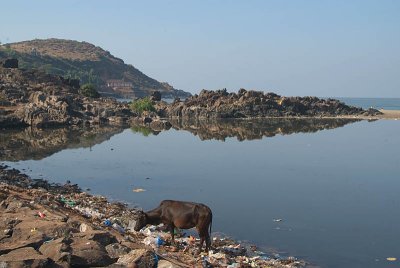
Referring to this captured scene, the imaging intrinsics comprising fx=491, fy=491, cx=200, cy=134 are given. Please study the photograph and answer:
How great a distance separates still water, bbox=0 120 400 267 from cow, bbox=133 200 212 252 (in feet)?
9.94

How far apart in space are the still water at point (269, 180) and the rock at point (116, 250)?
592cm

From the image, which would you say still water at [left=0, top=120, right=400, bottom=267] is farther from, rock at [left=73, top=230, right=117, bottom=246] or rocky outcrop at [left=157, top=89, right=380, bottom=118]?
rocky outcrop at [left=157, top=89, right=380, bottom=118]

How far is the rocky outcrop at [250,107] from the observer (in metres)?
78.2

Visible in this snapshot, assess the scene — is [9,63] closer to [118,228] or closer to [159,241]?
[118,228]

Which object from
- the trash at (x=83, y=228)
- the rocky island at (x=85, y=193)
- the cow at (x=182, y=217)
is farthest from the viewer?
the cow at (x=182, y=217)

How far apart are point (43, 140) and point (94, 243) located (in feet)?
119

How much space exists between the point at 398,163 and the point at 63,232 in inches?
1033

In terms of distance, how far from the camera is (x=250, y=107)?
3132 inches

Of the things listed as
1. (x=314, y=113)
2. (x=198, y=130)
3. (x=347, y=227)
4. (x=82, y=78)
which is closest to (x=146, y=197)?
(x=347, y=227)

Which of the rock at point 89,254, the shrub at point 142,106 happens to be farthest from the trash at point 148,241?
the shrub at point 142,106

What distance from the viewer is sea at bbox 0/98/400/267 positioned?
1516 cm

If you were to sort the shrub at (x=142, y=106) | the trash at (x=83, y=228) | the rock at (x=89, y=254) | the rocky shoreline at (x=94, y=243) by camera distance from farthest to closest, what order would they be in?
the shrub at (x=142, y=106) < the trash at (x=83, y=228) < the rocky shoreline at (x=94, y=243) < the rock at (x=89, y=254)

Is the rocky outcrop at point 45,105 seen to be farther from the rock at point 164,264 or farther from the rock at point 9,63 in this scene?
the rock at point 164,264

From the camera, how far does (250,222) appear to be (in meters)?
16.9
